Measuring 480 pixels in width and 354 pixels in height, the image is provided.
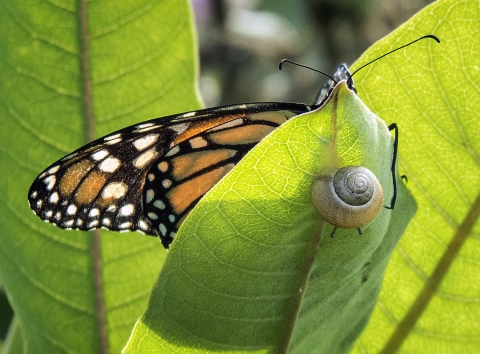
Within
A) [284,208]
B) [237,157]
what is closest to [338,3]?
[237,157]

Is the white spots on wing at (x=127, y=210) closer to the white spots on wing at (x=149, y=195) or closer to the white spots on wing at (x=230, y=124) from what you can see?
the white spots on wing at (x=149, y=195)

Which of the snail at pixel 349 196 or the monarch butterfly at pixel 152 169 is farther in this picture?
the monarch butterfly at pixel 152 169

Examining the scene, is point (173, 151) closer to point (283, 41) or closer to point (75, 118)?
point (75, 118)

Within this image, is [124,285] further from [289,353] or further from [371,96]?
[371,96]

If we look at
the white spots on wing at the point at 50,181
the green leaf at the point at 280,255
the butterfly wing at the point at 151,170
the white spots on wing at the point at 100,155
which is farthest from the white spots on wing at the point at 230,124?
the green leaf at the point at 280,255

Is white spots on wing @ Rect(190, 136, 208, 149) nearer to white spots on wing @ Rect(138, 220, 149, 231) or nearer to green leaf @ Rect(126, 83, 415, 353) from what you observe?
white spots on wing @ Rect(138, 220, 149, 231)
